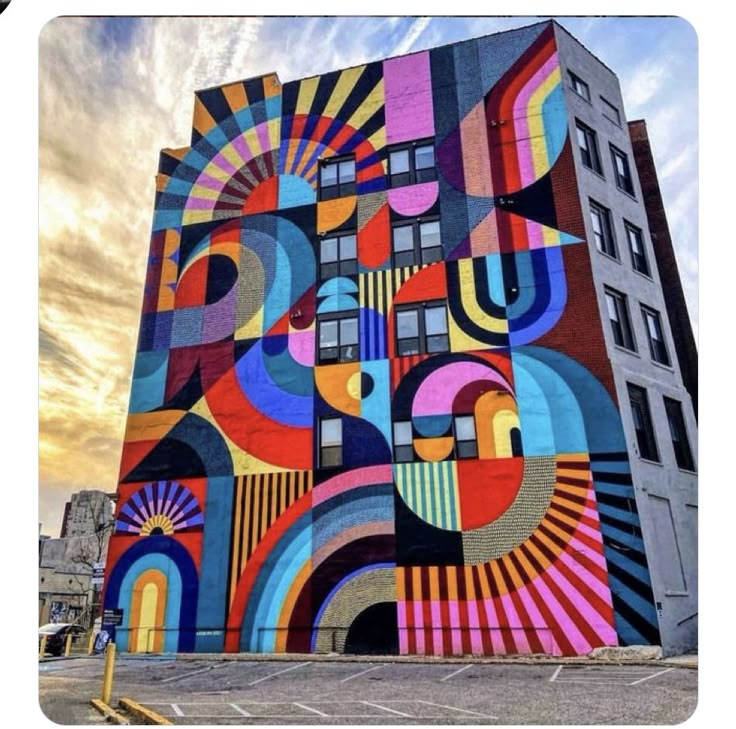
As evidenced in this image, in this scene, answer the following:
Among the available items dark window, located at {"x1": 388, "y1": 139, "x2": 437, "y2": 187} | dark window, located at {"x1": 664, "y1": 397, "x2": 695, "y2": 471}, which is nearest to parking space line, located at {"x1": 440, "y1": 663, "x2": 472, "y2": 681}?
dark window, located at {"x1": 664, "y1": 397, "x2": 695, "y2": 471}

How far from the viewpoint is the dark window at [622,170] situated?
584 inches

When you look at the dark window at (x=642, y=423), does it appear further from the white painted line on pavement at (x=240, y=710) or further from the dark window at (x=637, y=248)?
the white painted line on pavement at (x=240, y=710)

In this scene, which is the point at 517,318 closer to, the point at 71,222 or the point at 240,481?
the point at 240,481

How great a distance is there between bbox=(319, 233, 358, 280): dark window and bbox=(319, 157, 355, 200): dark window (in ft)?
3.68

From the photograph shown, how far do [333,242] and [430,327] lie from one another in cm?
322

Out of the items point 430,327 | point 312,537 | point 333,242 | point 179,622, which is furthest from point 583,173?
point 179,622

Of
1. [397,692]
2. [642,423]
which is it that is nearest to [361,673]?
[397,692]

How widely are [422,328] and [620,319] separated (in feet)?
13.4

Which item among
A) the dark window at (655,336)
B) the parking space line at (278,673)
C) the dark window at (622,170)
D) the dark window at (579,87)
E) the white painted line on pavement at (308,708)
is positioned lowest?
the white painted line on pavement at (308,708)

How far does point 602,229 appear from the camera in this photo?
13945mm

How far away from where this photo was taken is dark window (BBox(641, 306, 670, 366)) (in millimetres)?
13594

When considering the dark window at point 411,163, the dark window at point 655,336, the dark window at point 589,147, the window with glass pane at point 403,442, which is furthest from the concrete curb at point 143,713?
the dark window at point 589,147

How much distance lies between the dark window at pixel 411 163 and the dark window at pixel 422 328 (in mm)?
3094

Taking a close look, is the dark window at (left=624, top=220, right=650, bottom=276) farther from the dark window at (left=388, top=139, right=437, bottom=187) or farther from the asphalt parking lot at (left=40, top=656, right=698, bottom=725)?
the asphalt parking lot at (left=40, top=656, right=698, bottom=725)
